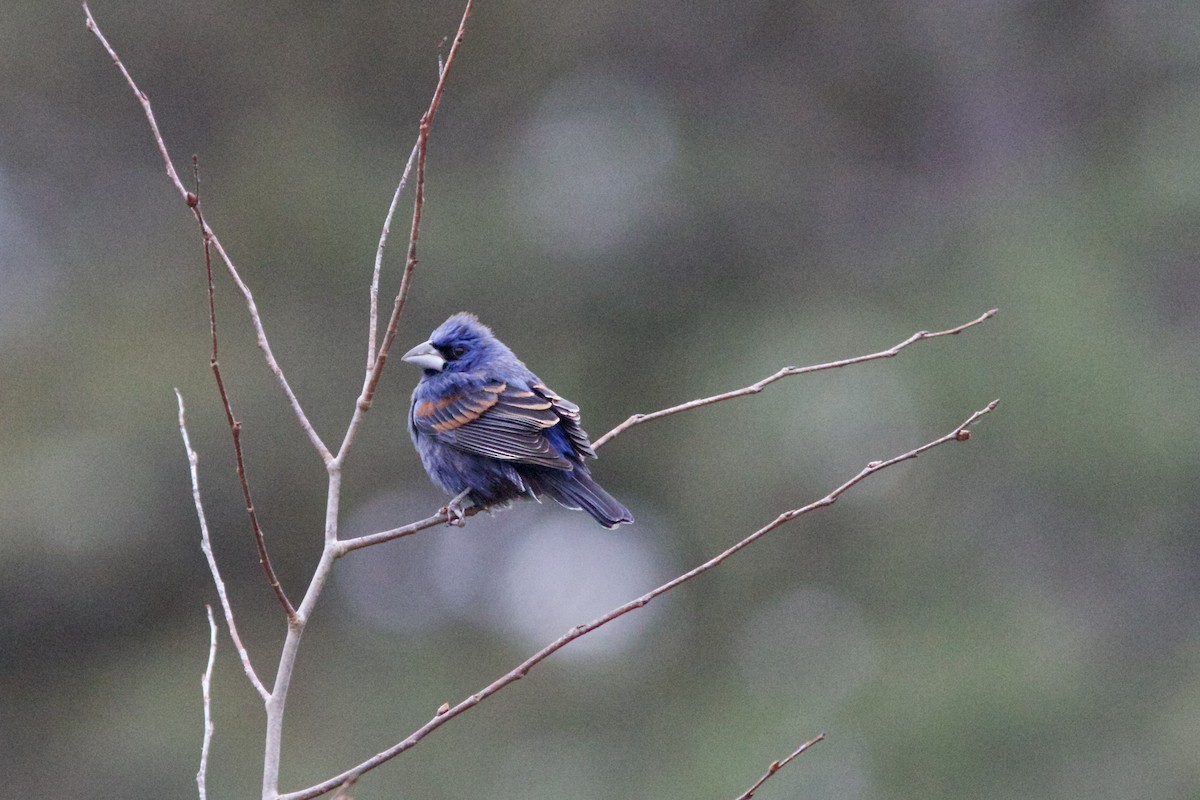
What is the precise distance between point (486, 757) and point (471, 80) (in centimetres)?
506

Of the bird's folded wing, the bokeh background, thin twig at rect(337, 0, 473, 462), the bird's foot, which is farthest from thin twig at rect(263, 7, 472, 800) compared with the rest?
the bokeh background

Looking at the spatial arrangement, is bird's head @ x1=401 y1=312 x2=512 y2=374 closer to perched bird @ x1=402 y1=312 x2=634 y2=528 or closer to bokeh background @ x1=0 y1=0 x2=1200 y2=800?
perched bird @ x1=402 y1=312 x2=634 y2=528

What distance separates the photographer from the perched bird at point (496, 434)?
4562mm

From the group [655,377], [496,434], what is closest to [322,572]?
[496,434]

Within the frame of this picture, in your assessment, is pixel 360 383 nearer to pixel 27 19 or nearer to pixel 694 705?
pixel 694 705

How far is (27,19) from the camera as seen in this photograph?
10.6 meters

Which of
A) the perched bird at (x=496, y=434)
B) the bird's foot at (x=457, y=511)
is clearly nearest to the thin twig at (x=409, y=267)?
the bird's foot at (x=457, y=511)

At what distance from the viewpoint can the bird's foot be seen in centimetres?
418

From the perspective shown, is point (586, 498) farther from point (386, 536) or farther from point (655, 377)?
point (655, 377)

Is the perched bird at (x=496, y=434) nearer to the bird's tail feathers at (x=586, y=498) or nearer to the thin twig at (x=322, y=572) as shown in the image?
the bird's tail feathers at (x=586, y=498)

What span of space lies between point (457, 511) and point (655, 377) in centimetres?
599

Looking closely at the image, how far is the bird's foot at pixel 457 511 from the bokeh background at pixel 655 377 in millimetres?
4106

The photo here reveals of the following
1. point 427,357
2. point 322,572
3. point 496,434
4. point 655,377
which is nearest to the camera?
point 322,572

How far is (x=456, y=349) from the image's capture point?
17.0 feet
